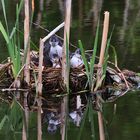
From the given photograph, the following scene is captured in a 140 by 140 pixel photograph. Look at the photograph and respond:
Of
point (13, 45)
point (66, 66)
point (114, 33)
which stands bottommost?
point (114, 33)

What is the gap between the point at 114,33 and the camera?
862cm

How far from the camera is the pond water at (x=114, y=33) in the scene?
5.06 m

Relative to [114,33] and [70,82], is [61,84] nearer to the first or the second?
[70,82]

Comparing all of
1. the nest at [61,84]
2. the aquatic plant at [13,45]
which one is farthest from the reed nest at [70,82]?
the aquatic plant at [13,45]

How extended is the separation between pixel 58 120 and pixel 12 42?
81 centimetres

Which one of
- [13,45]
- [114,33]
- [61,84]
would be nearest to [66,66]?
[61,84]

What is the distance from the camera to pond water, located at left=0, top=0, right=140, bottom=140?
506 centimetres

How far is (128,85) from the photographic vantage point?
20.1ft

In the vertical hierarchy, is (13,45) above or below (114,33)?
above

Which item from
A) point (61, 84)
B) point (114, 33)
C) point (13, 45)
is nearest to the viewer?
point (13, 45)

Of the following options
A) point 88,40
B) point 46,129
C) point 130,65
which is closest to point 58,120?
point 46,129

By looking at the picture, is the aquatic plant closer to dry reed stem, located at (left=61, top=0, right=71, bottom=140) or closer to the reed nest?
the reed nest

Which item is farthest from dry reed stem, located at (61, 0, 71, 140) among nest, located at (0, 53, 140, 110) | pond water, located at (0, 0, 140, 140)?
pond water, located at (0, 0, 140, 140)

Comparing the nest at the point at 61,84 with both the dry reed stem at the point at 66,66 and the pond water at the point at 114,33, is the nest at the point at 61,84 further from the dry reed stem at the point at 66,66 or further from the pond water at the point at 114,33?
the pond water at the point at 114,33
